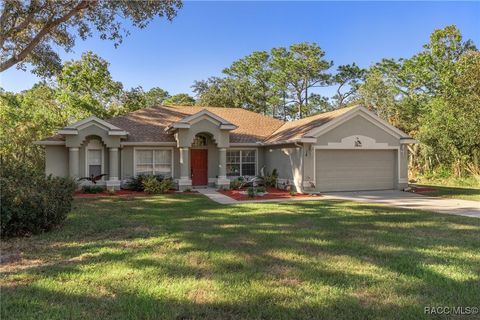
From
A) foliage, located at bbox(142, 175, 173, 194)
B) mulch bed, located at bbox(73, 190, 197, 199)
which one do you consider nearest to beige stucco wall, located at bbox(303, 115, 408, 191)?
mulch bed, located at bbox(73, 190, 197, 199)

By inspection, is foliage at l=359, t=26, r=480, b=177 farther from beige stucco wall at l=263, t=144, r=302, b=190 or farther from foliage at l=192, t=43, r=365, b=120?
beige stucco wall at l=263, t=144, r=302, b=190

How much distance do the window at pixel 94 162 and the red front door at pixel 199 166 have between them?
4.97 meters

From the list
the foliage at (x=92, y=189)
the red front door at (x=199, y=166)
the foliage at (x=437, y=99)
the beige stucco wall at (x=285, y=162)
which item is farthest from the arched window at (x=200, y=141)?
the foliage at (x=437, y=99)

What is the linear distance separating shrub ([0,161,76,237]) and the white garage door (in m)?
12.3

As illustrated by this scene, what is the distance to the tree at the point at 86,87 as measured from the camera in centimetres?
2922

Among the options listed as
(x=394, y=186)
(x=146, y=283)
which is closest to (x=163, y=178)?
(x=394, y=186)

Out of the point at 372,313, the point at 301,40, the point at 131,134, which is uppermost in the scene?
the point at 301,40

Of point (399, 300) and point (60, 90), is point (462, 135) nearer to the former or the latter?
point (399, 300)

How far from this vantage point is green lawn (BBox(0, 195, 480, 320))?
159 inches

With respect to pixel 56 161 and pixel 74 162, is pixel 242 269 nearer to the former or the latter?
pixel 74 162

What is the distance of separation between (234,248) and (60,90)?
30.3m

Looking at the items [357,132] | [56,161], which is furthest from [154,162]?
[357,132]

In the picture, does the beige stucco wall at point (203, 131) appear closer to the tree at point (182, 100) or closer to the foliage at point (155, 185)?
the foliage at point (155, 185)

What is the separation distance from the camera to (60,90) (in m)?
31.2
